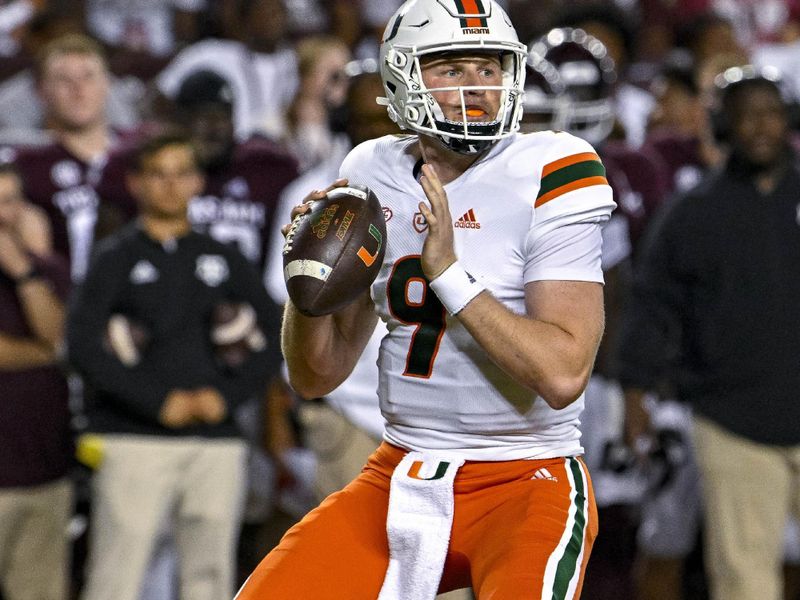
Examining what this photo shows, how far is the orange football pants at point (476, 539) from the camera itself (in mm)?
2787

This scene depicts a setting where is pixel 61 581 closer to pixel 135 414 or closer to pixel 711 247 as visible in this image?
pixel 135 414

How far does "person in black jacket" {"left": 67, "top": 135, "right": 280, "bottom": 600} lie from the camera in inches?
186

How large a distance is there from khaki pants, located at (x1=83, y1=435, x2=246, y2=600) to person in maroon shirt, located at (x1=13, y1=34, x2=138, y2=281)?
96 centimetres

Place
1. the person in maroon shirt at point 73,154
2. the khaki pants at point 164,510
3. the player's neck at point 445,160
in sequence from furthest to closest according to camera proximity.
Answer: the person in maroon shirt at point 73,154
the khaki pants at point 164,510
the player's neck at point 445,160

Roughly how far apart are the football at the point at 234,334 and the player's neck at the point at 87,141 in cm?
113

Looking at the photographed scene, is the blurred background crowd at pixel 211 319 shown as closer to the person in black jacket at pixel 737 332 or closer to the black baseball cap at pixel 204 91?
the black baseball cap at pixel 204 91

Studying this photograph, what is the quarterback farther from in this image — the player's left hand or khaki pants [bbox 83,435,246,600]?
khaki pants [bbox 83,435,246,600]

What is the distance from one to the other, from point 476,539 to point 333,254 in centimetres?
62

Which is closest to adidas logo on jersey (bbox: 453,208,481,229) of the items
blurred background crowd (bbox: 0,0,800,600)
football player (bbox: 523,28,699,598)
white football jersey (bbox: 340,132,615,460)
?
white football jersey (bbox: 340,132,615,460)

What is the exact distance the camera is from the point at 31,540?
4.89m

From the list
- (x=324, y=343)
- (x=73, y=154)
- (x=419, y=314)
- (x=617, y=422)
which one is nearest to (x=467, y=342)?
(x=419, y=314)

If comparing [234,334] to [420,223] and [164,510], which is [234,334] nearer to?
[164,510]

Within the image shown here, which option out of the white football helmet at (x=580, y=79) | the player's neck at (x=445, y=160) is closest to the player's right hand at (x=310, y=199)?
the player's neck at (x=445, y=160)

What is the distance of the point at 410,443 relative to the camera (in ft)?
10.2
